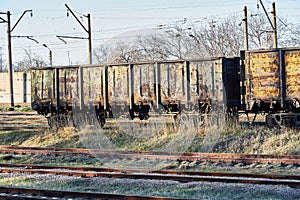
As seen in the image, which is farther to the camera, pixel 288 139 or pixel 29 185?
pixel 288 139

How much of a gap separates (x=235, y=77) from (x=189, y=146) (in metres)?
3.61

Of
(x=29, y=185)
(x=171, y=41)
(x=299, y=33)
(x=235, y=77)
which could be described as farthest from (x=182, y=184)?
(x=171, y=41)

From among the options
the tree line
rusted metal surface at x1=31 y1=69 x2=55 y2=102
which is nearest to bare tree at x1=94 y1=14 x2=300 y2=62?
the tree line

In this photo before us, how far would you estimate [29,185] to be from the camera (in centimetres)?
981

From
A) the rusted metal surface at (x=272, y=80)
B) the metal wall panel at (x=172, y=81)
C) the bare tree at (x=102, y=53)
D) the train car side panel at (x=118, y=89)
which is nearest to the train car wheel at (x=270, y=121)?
the rusted metal surface at (x=272, y=80)

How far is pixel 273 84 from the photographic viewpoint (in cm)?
1551

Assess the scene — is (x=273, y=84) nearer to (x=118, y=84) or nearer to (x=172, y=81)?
(x=172, y=81)

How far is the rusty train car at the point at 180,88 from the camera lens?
15.5m

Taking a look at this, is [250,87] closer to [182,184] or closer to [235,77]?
[235,77]

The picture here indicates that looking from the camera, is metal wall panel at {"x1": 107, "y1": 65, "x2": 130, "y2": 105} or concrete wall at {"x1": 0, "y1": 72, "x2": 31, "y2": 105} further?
concrete wall at {"x1": 0, "y1": 72, "x2": 31, "y2": 105}

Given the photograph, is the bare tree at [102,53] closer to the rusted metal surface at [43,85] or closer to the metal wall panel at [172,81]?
the rusted metal surface at [43,85]

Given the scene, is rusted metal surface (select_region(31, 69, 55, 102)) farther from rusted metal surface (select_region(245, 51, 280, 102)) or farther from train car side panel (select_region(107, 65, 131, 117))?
rusted metal surface (select_region(245, 51, 280, 102))

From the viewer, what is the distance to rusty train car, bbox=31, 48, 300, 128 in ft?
50.9

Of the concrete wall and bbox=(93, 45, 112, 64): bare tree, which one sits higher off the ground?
bbox=(93, 45, 112, 64): bare tree
